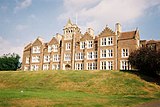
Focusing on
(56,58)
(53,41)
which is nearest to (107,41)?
(56,58)

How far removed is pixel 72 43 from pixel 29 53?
18.2 metres

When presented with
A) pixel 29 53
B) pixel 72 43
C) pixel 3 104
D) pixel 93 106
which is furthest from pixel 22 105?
pixel 29 53

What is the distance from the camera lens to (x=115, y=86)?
115 ft

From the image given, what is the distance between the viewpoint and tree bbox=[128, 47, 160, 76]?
40844 mm

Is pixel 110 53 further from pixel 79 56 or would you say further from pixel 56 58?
pixel 56 58

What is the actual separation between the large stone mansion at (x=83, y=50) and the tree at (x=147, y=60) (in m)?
8.96

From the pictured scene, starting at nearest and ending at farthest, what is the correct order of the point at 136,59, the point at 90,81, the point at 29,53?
1. the point at 90,81
2. the point at 136,59
3. the point at 29,53

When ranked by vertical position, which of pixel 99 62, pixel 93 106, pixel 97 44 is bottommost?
pixel 93 106

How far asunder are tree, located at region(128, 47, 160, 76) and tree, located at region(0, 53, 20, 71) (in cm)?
5436

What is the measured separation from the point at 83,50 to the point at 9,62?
36.6 m

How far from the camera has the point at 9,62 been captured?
8381 cm

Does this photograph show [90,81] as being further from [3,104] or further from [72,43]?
[72,43]

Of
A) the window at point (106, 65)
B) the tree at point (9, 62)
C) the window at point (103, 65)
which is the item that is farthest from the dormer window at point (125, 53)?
the tree at point (9, 62)

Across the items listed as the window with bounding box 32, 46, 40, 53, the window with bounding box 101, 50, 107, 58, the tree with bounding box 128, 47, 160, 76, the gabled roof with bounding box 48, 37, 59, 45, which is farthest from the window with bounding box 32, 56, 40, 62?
the tree with bounding box 128, 47, 160, 76
